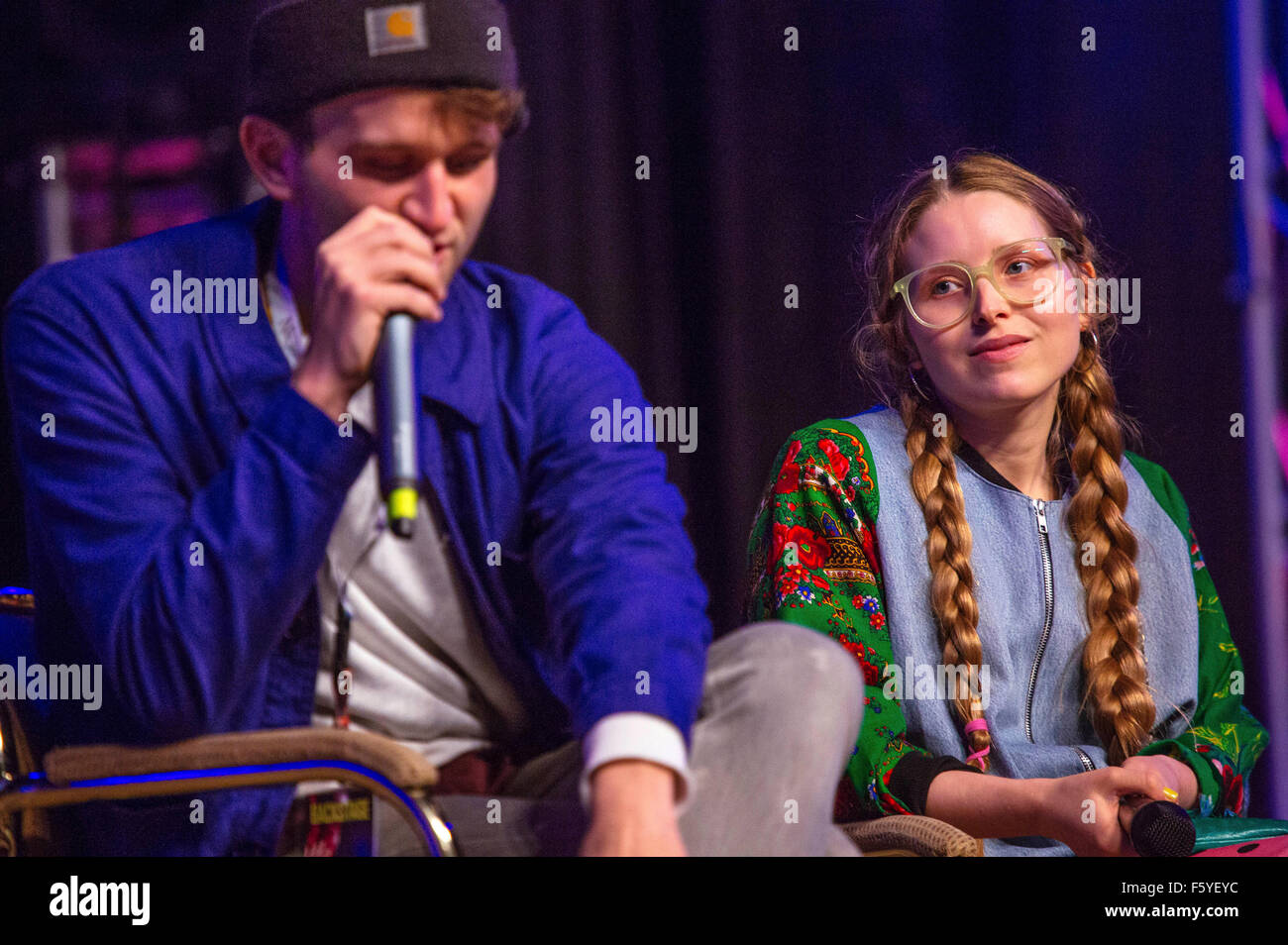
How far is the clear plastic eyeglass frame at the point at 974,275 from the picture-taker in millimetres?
1949

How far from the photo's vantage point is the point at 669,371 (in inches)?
78.7

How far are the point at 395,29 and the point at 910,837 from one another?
1.19 meters

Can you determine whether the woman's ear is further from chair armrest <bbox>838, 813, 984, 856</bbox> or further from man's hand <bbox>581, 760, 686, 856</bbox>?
man's hand <bbox>581, 760, 686, 856</bbox>

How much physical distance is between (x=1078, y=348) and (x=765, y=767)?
2.90ft

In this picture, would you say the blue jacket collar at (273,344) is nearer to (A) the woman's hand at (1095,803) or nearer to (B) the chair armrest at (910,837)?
(B) the chair armrest at (910,837)

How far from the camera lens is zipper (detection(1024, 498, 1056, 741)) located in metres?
1.89

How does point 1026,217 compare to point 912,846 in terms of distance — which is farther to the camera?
point 1026,217

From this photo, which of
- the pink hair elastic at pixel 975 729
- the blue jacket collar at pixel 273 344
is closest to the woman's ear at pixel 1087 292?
the pink hair elastic at pixel 975 729

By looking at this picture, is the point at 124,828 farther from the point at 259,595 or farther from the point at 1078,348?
the point at 1078,348

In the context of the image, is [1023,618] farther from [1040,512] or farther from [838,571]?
[838,571]

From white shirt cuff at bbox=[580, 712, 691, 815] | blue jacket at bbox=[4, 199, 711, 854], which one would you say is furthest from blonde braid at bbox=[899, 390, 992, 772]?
white shirt cuff at bbox=[580, 712, 691, 815]

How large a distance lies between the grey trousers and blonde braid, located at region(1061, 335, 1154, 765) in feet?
1.51

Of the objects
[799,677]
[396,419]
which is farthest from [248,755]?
[799,677]
